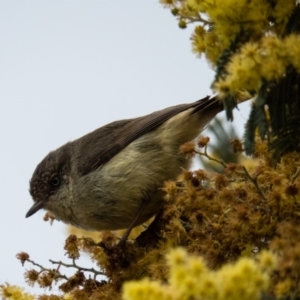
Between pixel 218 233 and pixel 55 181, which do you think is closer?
pixel 218 233

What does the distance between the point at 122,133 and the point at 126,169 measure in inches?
16.6

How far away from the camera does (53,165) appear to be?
21.1 ft

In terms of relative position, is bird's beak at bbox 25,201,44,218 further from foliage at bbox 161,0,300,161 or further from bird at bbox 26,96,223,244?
foliage at bbox 161,0,300,161

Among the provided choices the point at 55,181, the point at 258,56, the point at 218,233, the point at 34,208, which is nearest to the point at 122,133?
the point at 55,181

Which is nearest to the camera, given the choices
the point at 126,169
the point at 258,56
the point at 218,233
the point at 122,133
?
the point at 258,56

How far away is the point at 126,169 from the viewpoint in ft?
19.0

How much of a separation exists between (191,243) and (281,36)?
1.24 m

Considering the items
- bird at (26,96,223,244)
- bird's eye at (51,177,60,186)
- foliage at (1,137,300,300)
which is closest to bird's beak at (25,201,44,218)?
bird at (26,96,223,244)

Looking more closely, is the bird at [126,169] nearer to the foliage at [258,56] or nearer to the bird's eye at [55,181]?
the bird's eye at [55,181]

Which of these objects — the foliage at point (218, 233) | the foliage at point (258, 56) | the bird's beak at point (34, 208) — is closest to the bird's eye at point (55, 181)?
the bird's beak at point (34, 208)

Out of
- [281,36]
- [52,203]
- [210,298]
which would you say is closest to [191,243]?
[281,36]

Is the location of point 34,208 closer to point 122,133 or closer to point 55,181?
point 55,181

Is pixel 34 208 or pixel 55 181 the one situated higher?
pixel 55 181

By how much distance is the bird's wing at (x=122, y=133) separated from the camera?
589 cm
